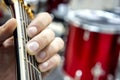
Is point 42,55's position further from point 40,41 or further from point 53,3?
Answer: point 53,3

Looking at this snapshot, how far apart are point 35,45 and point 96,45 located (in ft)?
3.87

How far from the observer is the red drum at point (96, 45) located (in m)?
1.54

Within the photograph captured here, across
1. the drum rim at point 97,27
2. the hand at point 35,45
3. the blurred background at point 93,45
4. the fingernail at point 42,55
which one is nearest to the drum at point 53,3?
the blurred background at point 93,45

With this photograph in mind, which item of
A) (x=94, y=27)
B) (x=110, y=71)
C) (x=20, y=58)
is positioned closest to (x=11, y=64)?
(x=20, y=58)

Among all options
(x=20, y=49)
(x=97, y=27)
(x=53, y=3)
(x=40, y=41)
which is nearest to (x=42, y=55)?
(x=40, y=41)

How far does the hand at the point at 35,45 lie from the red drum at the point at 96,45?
3.19 ft

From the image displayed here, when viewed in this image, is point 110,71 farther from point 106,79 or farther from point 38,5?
point 38,5

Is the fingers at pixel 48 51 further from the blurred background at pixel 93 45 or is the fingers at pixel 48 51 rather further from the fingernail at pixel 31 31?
the blurred background at pixel 93 45

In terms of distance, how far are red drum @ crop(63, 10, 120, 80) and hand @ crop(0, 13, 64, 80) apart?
97 cm

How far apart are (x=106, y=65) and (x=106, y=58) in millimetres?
37

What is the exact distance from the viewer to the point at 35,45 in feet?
1.31

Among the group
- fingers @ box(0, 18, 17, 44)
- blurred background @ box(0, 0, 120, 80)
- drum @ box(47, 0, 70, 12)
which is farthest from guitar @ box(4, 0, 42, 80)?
drum @ box(47, 0, 70, 12)

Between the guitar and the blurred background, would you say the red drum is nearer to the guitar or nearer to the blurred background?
the blurred background

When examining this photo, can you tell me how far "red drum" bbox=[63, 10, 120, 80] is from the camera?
1542 mm
